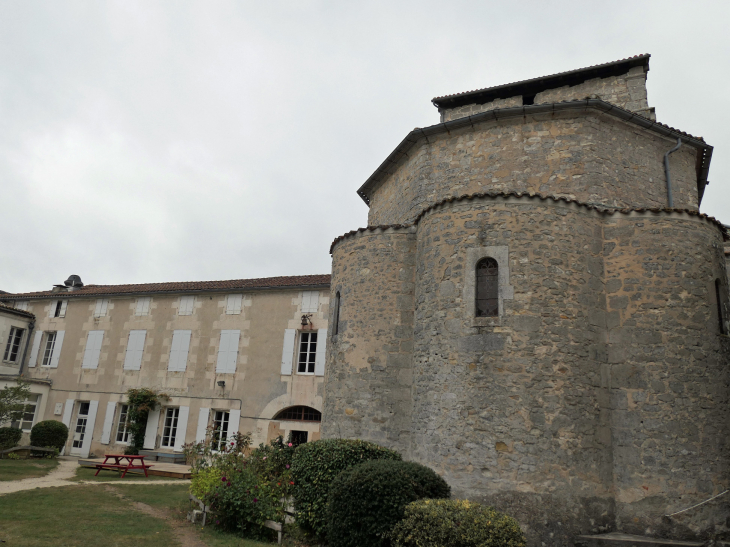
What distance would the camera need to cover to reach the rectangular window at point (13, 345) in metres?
20.8

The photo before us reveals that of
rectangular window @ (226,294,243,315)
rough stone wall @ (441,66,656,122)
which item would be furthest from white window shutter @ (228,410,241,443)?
rough stone wall @ (441,66,656,122)

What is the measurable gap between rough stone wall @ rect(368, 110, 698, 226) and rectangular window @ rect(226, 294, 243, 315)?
9.04 metres

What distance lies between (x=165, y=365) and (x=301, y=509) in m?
12.6

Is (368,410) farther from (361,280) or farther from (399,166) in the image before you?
(399,166)

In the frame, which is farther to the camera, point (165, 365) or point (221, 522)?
point (165, 365)

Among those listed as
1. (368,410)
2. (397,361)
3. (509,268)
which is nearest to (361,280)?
(397,361)

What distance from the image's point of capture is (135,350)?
64.1 ft

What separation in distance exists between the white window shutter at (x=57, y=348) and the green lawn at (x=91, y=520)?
10.8 m

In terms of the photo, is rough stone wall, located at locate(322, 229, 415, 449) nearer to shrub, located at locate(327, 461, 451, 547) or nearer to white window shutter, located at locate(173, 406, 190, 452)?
shrub, located at locate(327, 461, 451, 547)

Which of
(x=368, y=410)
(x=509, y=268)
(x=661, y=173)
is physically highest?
(x=661, y=173)

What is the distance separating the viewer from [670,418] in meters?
8.04

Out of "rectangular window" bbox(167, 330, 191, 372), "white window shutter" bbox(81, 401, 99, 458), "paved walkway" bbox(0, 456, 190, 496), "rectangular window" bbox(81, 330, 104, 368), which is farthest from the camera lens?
"rectangular window" bbox(81, 330, 104, 368)

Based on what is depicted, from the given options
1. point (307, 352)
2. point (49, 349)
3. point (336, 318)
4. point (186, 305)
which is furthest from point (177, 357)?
point (336, 318)

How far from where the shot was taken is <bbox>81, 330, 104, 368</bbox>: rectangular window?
2006 centimetres
